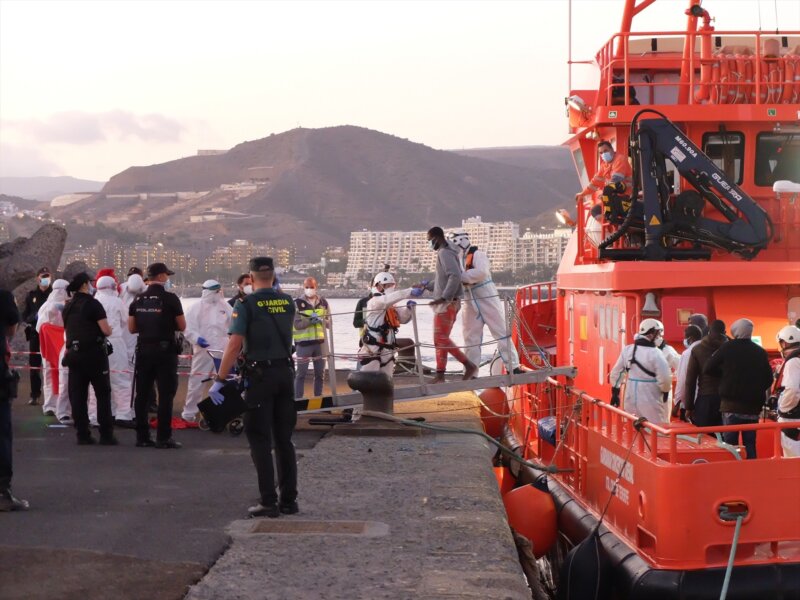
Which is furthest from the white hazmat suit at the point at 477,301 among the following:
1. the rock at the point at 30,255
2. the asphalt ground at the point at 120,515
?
the rock at the point at 30,255

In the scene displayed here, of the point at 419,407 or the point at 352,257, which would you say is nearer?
the point at 419,407

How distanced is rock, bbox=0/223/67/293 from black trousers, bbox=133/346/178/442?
16.2 metres

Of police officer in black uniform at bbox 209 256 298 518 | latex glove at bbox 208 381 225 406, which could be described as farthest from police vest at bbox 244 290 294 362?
latex glove at bbox 208 381 225 406

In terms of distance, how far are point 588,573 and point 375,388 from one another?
495 cm

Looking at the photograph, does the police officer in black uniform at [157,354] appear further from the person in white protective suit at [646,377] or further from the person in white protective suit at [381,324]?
the person in white protective suit at [646,377]

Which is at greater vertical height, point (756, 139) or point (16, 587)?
point (756, 139)

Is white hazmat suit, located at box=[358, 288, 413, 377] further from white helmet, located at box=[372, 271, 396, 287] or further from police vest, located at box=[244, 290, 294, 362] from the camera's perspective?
police vest, located at box=[244, 290, 294, 362]

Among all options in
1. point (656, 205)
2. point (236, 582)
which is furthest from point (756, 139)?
point (236, 582)

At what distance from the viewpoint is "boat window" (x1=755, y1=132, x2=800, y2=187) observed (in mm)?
13242

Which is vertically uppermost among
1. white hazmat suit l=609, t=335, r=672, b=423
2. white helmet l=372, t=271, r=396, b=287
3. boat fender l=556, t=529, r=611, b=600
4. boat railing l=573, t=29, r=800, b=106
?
boat railing l=573, t=29, r=800, b=106

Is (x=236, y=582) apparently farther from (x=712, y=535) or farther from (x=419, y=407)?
(x=419, y=407)

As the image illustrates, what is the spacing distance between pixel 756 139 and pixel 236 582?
8.92 metres

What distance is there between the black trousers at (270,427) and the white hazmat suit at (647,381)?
127 inches

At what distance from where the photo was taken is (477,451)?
11.9 m
